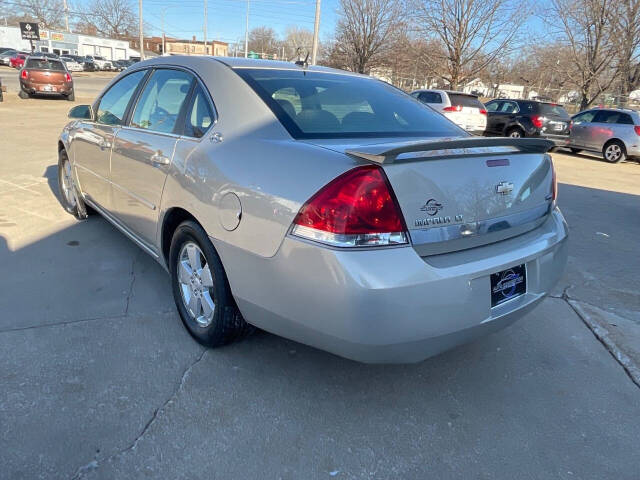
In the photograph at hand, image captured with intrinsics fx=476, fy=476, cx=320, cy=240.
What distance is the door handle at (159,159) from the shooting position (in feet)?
9.36

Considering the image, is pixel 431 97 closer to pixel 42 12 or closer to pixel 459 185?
pixel 459 185

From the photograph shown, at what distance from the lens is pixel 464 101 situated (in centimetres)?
1398

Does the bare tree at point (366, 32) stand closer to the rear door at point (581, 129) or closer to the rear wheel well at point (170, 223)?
the rear door at point (581, 129)

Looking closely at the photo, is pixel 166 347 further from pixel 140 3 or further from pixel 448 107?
pixel 140 3

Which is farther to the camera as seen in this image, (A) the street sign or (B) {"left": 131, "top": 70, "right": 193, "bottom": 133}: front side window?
(A) the street sign

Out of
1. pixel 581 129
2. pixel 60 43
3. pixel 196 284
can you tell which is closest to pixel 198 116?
pixel 196 284

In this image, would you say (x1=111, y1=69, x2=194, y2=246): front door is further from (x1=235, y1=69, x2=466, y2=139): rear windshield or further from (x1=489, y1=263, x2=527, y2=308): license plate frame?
(x1=489, y1=263, x2=527, y2=308): license plate frame

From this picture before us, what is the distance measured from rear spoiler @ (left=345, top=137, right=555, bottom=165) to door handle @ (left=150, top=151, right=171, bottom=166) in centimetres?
135

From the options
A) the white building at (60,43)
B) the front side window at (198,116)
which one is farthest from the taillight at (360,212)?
the white building at (60,43)

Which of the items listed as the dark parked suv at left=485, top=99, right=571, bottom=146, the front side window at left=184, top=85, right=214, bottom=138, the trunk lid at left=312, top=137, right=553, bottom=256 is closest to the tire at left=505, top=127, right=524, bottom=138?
the dark parked suv at left=485, top=99, right=571, bottom=146

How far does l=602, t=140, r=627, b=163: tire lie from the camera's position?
13.5 meters

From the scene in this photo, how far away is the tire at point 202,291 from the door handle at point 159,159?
16.5 inches

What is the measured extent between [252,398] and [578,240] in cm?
452

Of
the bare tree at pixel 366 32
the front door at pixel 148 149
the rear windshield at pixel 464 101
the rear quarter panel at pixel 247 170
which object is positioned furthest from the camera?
the bare tree at pixel 366 32
